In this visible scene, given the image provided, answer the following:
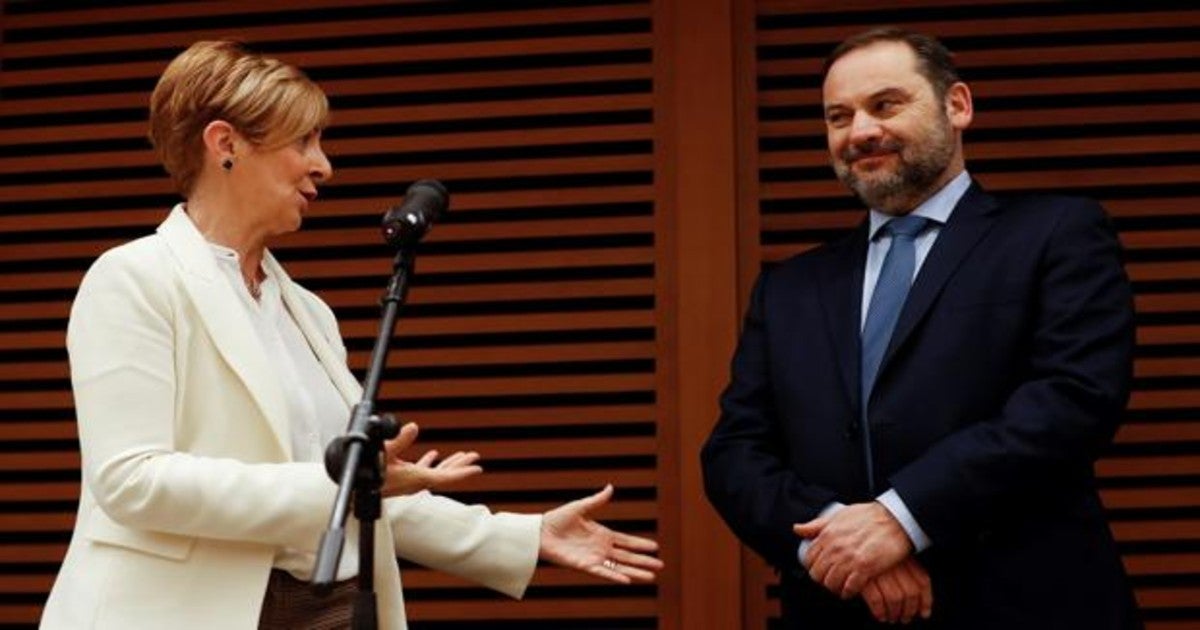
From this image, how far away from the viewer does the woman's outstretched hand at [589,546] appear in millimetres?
2521

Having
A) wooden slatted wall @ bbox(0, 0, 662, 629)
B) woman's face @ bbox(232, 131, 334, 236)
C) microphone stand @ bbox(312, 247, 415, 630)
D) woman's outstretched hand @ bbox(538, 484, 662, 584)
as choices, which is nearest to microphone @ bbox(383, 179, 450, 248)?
microphone stand @ bbox(312, 247, 415, 630)

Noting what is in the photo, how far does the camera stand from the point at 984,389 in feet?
8.19

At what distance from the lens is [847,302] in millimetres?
2711

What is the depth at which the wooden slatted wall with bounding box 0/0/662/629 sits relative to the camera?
12.2 ft

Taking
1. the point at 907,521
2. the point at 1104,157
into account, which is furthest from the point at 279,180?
the point at 1104,157

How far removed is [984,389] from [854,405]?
22 cm

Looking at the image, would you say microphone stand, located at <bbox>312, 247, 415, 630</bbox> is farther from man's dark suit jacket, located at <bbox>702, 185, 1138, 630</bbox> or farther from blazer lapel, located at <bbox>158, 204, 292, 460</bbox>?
man's dark suit jacket, located at <bbox>702, 185, 1138, 630</bbox>

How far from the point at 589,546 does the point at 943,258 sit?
0.77 metres

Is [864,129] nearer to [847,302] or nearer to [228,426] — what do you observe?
[847,302]

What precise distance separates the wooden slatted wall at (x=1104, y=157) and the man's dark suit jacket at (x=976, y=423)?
96 centimetres

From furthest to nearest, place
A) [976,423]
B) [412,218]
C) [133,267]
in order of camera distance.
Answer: [976,423] → [133,267] → [412,218]

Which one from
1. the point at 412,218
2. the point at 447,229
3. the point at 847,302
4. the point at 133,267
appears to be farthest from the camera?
the point at 447,229

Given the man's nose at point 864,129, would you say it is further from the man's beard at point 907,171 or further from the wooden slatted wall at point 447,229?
the wooden slatted wall at point 447,229

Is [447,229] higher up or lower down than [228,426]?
higher up
